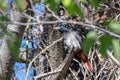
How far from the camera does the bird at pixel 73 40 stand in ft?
8.93

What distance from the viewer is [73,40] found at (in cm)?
278

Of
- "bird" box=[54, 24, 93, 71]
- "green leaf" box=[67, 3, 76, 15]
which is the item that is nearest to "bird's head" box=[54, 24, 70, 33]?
"bird" box=[54, 24, 93, 71]

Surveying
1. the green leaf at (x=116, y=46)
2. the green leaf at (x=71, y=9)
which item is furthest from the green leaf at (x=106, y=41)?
the green leaf at (x=71, y=9)

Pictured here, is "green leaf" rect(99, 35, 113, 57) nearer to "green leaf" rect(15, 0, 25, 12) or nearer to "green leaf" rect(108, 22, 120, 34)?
"green leaf" rect(108, 22, 120, 34)

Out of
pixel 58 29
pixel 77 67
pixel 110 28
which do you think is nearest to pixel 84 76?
pixel 77 67

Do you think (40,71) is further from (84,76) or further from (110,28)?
(110,28)

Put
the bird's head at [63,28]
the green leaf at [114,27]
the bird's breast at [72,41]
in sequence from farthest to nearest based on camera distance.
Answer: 1. the bird's head at [63,28]
2. the bird's breast at [72,41]
3. the green leaf at [114,27]

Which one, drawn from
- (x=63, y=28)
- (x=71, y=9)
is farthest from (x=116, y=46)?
(x=63, y=28)

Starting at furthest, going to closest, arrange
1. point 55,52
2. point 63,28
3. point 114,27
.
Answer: point 55,52
point 63,28
point 114,27

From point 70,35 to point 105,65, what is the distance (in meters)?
0.73

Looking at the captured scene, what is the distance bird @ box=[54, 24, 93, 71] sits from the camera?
8.93ft

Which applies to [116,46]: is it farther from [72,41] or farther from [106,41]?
[72,41]

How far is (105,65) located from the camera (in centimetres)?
346

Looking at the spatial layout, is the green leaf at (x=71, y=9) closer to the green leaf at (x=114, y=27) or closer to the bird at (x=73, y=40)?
the green leaf at (x=114, y=27)
